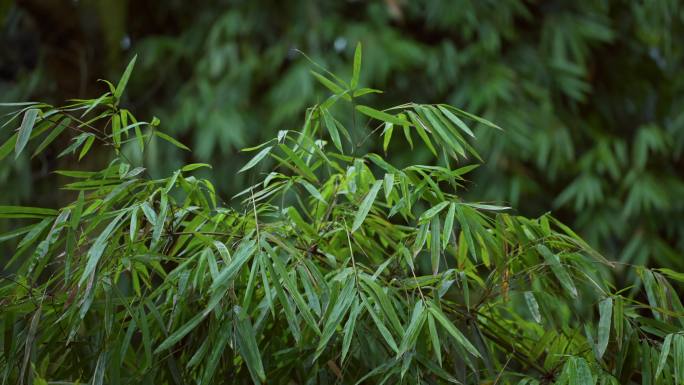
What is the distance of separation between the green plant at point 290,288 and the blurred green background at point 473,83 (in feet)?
3.68

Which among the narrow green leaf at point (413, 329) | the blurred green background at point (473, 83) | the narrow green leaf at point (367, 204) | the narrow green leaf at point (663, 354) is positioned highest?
the narrow green leaf at point (367, 204)

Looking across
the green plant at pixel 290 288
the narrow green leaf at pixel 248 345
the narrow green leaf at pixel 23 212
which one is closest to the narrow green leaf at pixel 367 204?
the green plant at pixel 290 288

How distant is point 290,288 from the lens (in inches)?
25.1

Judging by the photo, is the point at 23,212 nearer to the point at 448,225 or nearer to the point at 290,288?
the point at 290,288

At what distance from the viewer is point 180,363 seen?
2.45 ft

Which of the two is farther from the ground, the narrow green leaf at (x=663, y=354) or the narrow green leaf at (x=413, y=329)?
the narrow green leaf at (x=413, y=329)

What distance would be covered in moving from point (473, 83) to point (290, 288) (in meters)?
1.39

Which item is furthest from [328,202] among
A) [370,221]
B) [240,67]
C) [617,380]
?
[240,67]

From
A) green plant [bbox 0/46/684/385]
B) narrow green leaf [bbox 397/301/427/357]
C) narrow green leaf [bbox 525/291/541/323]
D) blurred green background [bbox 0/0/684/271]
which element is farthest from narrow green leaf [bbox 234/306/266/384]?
blurred green background [bbox 0/0/684/271]

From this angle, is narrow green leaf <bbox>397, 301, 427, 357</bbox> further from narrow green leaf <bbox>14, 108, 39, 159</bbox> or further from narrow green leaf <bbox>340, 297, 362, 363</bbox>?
narrow green leaf <bbox>14, 108, 39, 159</bbox>

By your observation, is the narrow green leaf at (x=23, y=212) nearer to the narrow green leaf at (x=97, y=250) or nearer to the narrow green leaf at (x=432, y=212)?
the narrow green leaf at (x=97, y=250)

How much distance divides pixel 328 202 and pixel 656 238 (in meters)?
1.31

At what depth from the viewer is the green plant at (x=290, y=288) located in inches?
25.8

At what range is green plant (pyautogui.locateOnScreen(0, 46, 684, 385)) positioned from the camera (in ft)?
2.15
